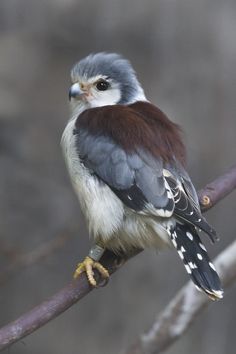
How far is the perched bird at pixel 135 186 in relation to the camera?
2936mm

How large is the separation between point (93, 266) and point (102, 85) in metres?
0.76

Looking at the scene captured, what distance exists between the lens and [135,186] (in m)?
3.00

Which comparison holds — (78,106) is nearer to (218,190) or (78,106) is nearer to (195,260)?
(218,190)

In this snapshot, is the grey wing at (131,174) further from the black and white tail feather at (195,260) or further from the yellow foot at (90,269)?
the yellow foot at (90,269)

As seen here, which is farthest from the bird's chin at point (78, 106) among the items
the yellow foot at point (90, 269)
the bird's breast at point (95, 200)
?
the yellow foot at point (90, 269)

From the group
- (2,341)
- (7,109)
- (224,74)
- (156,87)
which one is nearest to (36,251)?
(7,109)

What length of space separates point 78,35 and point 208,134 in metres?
0.97

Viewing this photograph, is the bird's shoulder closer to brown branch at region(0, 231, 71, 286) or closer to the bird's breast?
the bird's breast

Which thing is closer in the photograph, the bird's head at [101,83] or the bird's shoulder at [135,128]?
the bird's shoulder at [135,128]

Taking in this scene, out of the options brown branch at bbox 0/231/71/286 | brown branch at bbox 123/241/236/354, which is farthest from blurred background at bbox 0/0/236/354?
brown branch at bbox 123/241/236/354

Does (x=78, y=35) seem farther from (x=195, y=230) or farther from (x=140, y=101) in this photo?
(x=195, y=230)

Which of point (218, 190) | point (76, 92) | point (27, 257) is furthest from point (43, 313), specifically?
point (27, 257)

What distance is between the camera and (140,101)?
3.48 meters

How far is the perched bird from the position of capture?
9.63 feet
